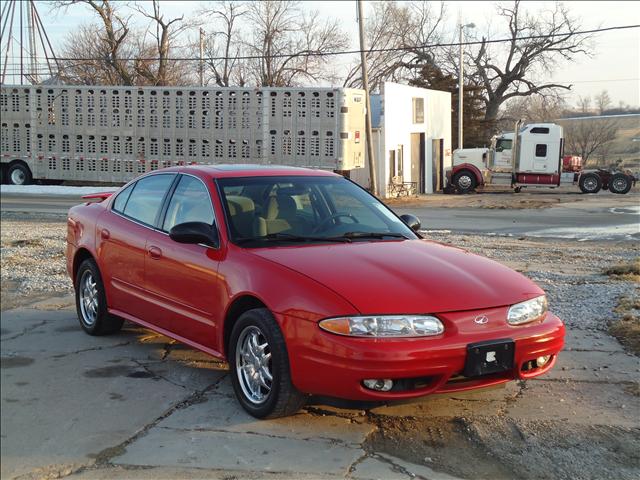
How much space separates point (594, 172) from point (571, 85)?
79.2 ft

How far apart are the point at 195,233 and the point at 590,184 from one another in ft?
108

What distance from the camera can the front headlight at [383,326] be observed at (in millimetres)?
3965

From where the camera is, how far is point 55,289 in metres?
7.96

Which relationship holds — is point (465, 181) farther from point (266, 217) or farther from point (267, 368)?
point (267, 368)

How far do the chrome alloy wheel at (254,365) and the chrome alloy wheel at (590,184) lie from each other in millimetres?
33054

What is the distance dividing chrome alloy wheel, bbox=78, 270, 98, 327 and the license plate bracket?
3.47 meters

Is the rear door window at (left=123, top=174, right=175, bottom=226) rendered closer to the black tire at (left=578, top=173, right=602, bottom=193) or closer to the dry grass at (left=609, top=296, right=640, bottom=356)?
the dry grass at (left=609, top=296, right=640, bottom=356)

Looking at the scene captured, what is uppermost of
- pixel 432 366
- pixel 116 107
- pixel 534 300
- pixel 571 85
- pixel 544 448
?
pixel 571 85

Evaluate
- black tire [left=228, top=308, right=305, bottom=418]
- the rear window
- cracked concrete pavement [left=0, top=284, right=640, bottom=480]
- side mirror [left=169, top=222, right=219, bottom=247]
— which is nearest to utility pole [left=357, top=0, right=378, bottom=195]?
the rear window

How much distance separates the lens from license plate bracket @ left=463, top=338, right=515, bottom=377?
406 centimetres

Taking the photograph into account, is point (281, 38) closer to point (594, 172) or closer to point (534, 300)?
point (594, 172)

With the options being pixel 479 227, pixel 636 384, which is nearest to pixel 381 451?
pixel 636 384

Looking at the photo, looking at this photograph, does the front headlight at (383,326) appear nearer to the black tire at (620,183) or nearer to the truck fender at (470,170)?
the truck fender at (470,170)

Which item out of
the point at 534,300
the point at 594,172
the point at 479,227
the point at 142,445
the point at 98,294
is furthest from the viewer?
the point at 594,172
